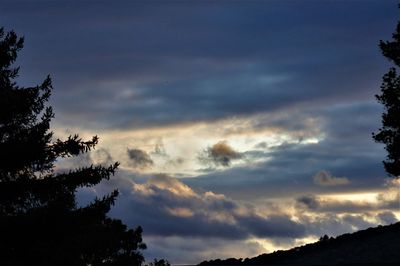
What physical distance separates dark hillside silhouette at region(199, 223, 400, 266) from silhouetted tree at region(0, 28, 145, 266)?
319 inches

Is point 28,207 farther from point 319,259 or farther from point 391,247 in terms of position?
point 391,247

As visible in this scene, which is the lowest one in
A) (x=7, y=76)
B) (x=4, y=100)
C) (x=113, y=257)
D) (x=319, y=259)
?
(x=319, y=259)

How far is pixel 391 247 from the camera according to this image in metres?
35.6

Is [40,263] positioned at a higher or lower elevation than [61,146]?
lower

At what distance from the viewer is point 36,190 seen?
3180 cm

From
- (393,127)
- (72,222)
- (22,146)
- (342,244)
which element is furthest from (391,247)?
(22,146)

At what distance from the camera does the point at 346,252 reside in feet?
119

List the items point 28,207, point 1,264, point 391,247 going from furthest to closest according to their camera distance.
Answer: point 391,247
point 28,207
point 1,264

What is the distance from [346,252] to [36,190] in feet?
50.3

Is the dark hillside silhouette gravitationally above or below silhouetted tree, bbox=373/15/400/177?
below

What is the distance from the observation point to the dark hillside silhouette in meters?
→ 35.1

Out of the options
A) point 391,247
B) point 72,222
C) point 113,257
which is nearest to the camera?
point 72,222

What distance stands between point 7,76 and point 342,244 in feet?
60.9

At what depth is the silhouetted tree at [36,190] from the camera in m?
29.5
